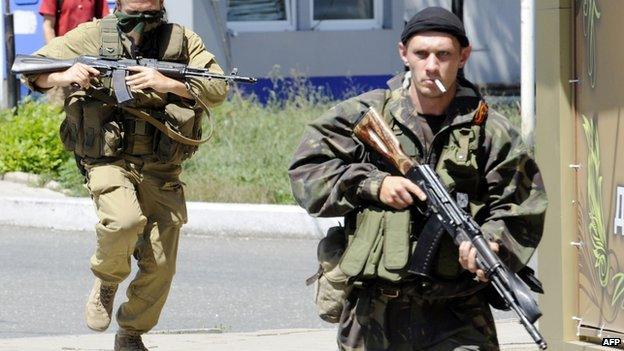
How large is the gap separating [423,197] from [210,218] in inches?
262

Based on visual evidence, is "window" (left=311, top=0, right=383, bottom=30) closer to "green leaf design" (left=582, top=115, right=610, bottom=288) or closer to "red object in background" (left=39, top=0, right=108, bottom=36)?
"red object in background" (left=39, top=0, right=108, bottom=36)

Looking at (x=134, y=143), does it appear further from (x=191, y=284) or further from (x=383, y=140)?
(x=191, y=284)

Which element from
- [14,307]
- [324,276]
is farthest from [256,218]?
[324,276]

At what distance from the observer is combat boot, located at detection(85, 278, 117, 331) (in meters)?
6.42

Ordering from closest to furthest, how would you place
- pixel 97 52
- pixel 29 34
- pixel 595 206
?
pixel 595 206
pixel 97 52
pixel 29 34

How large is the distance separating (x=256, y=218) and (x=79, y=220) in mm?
1444

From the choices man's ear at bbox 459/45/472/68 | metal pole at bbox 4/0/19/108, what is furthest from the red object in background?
man's ear at bbox 459/45/472/68

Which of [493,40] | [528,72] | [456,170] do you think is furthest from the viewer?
[493,40]

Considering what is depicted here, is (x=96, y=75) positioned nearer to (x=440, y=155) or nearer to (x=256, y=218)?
(x=440, y=155)

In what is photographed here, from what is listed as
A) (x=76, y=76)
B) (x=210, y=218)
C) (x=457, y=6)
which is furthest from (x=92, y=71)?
(x=457, y=6)

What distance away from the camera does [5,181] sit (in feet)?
40.3

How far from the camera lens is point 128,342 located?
253 inches

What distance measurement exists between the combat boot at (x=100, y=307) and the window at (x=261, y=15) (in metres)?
11.5

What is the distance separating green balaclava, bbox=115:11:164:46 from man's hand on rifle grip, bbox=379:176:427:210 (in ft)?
7.20
